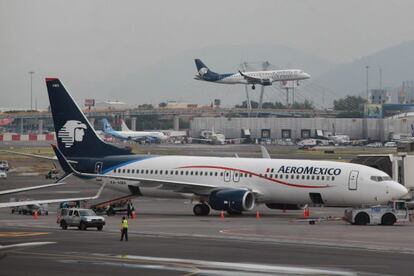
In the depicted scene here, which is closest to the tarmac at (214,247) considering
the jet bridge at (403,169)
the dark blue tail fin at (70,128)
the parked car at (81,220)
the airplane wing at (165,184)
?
the parked car at (81,220)

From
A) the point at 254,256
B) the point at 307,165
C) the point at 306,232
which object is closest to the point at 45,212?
the point at 307,165

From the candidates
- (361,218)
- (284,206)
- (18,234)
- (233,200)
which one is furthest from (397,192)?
(18,234)

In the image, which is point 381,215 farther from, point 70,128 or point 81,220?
point 70,128

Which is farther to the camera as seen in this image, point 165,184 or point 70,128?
point 70,128

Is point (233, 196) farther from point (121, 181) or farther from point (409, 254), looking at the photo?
point (409, 254)

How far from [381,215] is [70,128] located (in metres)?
29.0

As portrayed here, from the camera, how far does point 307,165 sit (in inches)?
2840

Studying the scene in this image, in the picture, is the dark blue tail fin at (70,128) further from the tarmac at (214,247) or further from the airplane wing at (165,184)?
the tarmac at (214,247)

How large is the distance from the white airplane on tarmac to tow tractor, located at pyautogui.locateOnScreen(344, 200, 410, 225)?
9.59 ft

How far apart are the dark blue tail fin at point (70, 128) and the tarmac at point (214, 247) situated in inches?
289

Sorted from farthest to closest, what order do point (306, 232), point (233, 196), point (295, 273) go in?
1. point (233, 196)
2. point (306, 232)
3. point (295, 273)

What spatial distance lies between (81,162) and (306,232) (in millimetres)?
27010

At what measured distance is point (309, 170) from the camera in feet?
235

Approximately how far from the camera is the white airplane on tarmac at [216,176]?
70188 mm
